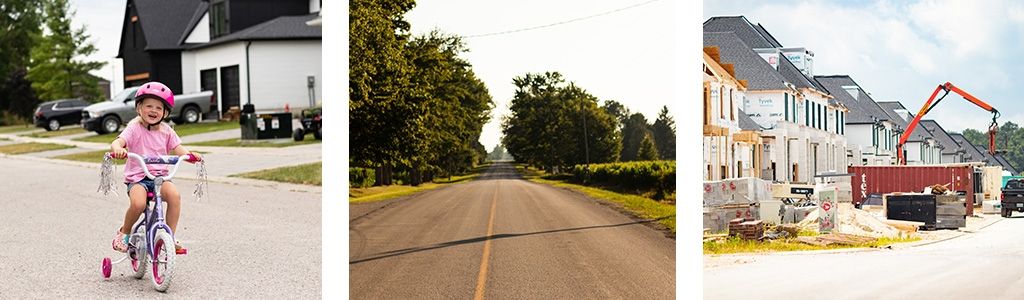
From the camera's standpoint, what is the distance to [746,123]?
538 inches

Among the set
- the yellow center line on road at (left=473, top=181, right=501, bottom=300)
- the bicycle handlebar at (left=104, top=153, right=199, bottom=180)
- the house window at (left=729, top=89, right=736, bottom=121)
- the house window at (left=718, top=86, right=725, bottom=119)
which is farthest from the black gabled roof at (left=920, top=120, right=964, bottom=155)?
the bicycle handlebar at (left=104, top=153, right=199, bottom=180)

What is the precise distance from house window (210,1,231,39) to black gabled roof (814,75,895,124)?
16.4 metres

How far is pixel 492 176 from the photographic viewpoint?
23.2 ft

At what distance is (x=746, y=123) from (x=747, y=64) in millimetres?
1491

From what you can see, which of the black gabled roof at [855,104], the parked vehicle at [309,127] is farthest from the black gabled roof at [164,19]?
the black gabled roof at [855,104]

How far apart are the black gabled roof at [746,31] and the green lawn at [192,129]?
1152cm

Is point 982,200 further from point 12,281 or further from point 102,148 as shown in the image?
point 102,148

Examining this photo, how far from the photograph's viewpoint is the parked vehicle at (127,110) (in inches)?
981

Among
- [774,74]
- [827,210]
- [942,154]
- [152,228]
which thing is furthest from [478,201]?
[942,154]

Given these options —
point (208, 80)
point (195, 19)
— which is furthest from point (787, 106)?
point (195, 19)

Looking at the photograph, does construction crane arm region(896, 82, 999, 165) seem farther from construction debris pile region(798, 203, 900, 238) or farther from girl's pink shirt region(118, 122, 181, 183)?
girl's pink shirt region(118, 122, 181, 183)

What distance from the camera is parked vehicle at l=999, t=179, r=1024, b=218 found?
1434cm

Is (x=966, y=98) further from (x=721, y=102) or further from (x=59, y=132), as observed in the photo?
(x=59, y=132)

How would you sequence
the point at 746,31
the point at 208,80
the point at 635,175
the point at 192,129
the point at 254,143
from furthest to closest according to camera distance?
the point at 208,80 < the point at 192,129 < the point at 254,143 < the point at 746,31 < the point at 635,175
